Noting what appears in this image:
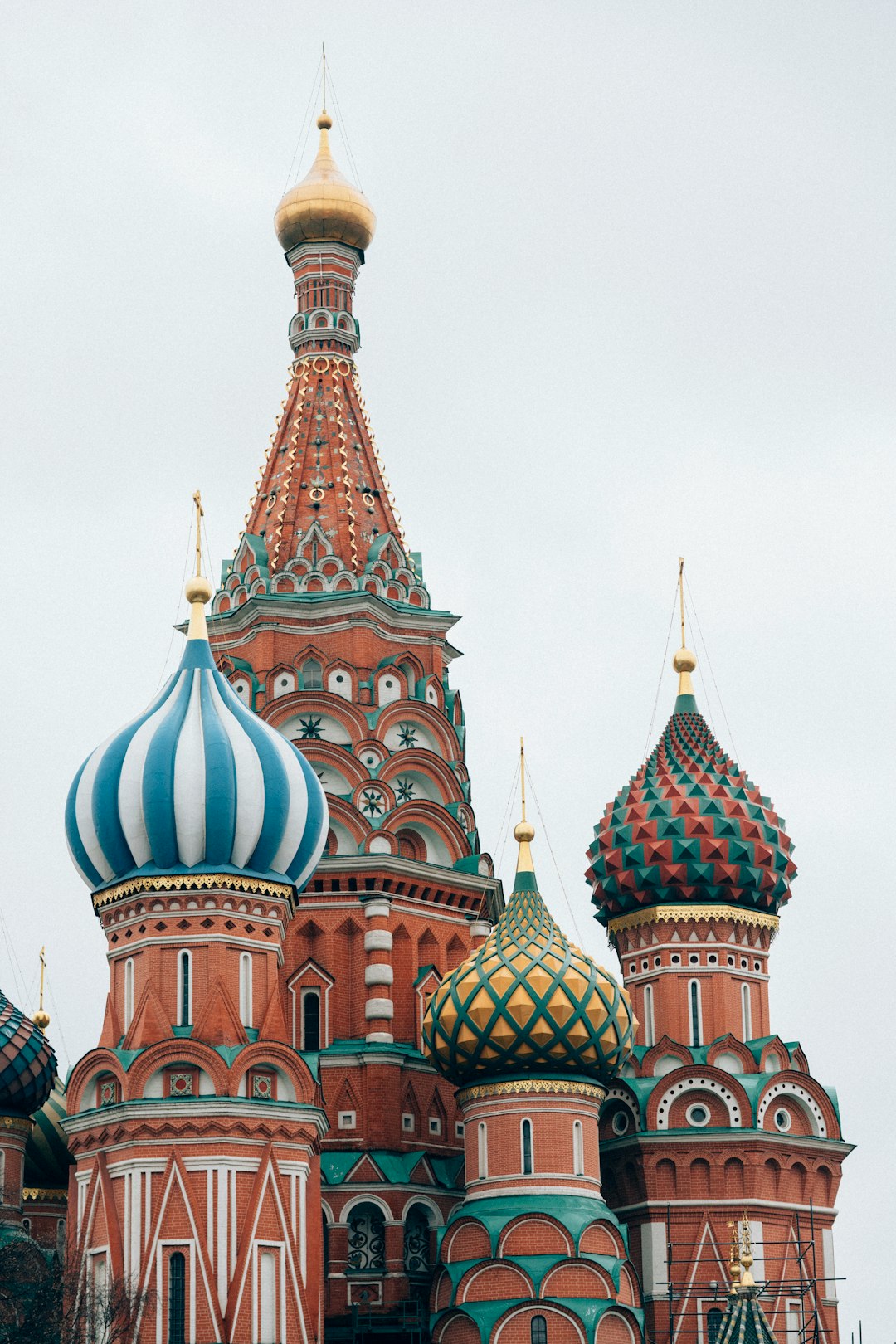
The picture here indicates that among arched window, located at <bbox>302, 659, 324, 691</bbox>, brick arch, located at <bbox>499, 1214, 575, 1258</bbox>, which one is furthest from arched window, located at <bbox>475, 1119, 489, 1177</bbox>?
arched window, located at <bbox>302, 659, 324, 691</bbox>

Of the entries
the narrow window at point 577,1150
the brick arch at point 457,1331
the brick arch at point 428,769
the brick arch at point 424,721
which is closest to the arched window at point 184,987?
the brick arch at point 457,1331

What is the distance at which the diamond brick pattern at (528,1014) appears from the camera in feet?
123

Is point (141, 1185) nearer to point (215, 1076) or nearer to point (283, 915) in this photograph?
point (215, 1076)

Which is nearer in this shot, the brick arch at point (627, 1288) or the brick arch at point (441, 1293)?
the brick arch at point (627, 1288)

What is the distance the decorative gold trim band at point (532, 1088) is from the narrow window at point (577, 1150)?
406 millimetres

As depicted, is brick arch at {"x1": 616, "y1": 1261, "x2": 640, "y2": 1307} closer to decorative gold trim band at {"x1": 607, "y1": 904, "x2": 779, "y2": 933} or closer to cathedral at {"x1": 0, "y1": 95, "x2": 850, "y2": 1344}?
cathedral at {"x1": 0, "y1": 95, "x2": 850, "y2": 1344}

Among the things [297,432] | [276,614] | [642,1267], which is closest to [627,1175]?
[642,1267]

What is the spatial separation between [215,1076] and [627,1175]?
7995 millimetres

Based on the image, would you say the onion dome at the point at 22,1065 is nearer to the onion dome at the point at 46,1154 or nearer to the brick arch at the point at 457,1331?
the onion dome at the point at 46,1154

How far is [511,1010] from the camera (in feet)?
123

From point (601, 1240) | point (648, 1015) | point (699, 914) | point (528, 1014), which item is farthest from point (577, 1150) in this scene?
point (699, 914)

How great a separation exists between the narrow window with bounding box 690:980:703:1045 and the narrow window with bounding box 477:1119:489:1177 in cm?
518

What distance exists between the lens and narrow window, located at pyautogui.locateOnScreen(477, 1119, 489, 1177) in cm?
3769

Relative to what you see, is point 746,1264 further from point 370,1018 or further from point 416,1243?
point 370,1018
